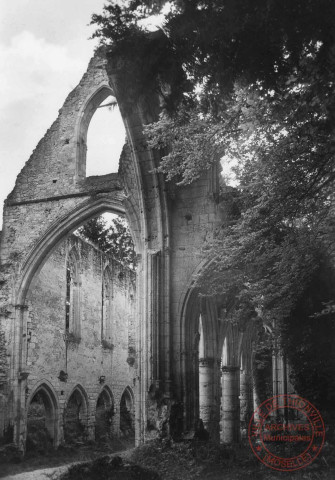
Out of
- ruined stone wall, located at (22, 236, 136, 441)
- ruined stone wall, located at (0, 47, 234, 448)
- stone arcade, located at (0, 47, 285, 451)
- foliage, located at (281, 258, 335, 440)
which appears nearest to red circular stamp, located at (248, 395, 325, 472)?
foliage, located at (281, 258, 335, 440)

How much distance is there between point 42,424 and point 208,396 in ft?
15.1

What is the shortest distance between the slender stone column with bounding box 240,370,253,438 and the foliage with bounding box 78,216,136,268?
8455 mm

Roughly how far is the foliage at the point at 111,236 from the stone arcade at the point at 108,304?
5452 millimetres

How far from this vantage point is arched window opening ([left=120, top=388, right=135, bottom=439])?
757 inches

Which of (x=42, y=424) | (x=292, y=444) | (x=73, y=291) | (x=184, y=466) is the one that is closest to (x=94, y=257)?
(x=73, y=291)

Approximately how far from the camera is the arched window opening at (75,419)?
15906 millimetres

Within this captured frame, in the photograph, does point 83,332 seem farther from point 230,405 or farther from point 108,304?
point 230,405

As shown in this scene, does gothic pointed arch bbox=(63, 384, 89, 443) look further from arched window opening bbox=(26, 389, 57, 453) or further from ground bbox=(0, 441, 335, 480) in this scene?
ground bbox=(0, 441, 335, 480)

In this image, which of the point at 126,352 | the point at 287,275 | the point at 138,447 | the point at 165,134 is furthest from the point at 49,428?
the point at 165,134

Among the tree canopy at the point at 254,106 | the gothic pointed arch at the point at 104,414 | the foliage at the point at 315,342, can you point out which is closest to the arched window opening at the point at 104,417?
the gothic pointed arch at the point at 104,414

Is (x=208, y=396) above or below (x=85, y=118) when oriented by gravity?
below

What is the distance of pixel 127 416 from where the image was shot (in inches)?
788

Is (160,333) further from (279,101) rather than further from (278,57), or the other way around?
(278,57)

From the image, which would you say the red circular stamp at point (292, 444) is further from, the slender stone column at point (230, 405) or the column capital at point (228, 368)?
the column capital at point (228, 368)
